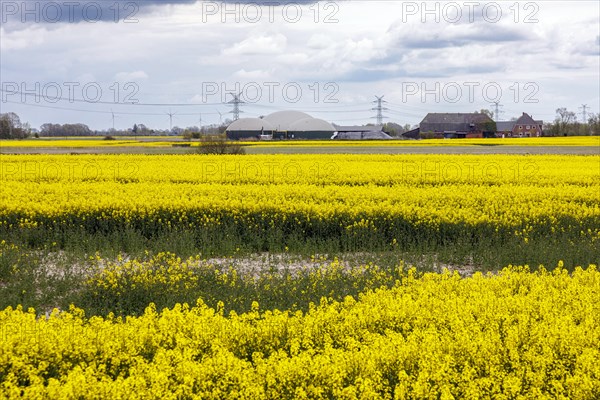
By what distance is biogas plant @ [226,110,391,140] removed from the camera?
4350 inches

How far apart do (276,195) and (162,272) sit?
6.90m

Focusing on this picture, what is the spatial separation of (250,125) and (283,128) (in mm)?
6309

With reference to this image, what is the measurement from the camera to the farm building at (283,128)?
112000 millimetres

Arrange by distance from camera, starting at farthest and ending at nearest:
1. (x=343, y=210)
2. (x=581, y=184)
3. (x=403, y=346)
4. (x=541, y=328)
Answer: (x=581, y=184) < (x=343, y=210) < (x=541, y=328) < (x=403, y=346)

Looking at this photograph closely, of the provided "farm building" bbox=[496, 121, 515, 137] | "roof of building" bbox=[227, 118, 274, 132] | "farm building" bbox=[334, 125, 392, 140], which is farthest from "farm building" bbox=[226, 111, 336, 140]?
"farm building" bbox=[496, 121, 515, 137]

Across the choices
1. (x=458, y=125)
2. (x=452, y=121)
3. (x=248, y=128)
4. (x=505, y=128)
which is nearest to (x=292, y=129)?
(x=248, y=128)

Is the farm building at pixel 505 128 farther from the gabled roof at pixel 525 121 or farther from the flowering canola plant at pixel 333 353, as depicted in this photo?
the flowering canola plant at pixel 333 353

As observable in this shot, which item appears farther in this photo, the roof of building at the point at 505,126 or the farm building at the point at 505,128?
the roof of building at the point at 505,126

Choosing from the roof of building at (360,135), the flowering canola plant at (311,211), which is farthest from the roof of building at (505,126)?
the flowering canola plant at (311,211)

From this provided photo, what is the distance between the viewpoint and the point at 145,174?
24.5 metres

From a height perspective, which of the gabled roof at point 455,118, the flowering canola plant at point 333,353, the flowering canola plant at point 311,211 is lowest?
the flowering canola plant at point 333,353

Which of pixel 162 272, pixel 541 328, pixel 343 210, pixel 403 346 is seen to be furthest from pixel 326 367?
pixel 343 210

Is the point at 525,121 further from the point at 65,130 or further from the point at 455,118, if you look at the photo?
the point at 65,130

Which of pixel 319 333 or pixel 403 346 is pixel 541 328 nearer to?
pixel 403 346
